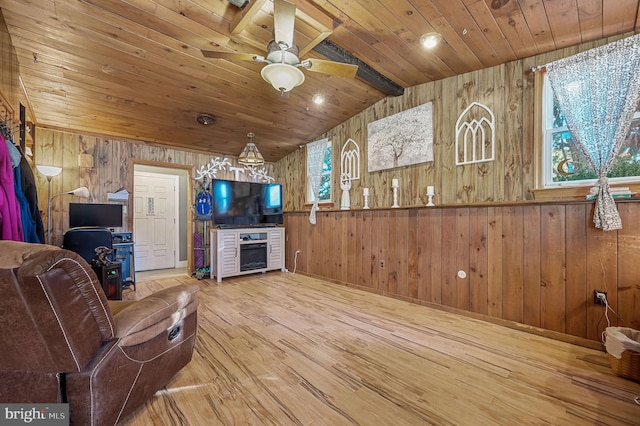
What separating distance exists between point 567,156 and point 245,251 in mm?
4484

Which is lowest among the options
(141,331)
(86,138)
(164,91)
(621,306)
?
(621,306)

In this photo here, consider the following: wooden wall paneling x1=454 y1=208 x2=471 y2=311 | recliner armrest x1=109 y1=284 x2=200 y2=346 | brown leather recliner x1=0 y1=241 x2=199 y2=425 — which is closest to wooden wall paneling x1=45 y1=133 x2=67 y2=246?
recliner armrest x1=109 y1=284 x2=200 y2=346

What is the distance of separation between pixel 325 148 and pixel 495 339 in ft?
11.9

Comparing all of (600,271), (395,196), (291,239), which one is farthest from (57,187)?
(600,271)

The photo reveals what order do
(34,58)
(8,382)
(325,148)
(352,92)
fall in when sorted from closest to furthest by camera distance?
(8,382) < (34,58) < (352,92) < (325,148)

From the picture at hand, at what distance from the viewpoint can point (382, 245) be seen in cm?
365

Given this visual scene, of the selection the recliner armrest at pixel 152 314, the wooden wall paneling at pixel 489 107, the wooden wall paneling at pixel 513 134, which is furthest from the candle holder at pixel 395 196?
the recliner armrest at pixel 152 314

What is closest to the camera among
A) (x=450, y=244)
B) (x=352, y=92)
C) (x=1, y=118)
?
(x=1, y=118)

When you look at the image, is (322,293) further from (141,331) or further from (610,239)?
(610,239)

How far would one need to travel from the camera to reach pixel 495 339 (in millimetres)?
2320

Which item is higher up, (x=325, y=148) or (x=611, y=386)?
(x=325, y=148)

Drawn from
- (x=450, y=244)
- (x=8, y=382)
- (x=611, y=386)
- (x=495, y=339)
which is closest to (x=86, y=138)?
(x=8, y=382)

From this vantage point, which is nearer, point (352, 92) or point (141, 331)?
point (141, 331)

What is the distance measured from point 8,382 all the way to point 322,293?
9.70 feet
